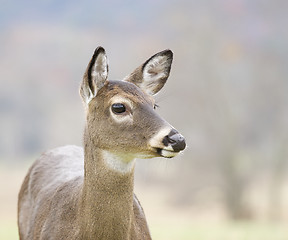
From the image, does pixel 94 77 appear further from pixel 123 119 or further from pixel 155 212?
pixel 155 212

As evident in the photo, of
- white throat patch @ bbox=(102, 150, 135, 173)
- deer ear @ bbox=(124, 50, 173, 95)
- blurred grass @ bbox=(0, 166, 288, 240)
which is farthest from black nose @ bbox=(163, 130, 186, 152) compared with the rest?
blurred grass @ bbox=(0, 166, 288, 240)

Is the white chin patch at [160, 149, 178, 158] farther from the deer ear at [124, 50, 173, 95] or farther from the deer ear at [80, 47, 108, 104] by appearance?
the deer ear at [124, 50, 173, 95]

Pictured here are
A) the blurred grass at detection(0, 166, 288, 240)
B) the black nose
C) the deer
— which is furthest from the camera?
the blurred grass at detection(0, 166, 288, 240)

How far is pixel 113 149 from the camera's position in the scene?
18.4 feet

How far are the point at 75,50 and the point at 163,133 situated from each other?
946 inches

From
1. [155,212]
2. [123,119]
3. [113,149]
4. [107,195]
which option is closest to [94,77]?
[123,119]

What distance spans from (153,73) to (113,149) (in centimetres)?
107

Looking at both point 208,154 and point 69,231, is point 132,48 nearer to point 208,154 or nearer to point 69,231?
point 208,154

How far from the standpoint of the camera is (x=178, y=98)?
74.8ft

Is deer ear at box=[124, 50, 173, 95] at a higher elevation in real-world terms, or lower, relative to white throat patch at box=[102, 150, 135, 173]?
higher

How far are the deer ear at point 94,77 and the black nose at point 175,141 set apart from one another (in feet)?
3.31

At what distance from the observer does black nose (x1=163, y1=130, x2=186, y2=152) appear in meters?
5.12

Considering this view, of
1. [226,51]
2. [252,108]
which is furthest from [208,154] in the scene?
[226,51]

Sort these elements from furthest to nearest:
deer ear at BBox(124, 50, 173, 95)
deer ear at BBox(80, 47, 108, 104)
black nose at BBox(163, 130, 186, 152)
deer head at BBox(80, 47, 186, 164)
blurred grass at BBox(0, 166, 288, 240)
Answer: blurred grass at BBox(0, 166, 288, 240) → deer ear at BBox(124, 50, 173, 95) → deer ear at BBox(80, 47, 108, 104) → deer head at BBox(80, 47, 186, 164) → black nose at BBox(163, 130, 186, 152)
